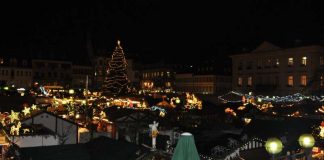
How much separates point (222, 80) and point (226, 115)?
1105 inches

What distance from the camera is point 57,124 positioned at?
21.8 metres

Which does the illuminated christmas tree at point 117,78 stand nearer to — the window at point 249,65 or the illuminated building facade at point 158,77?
the window at point 249,65

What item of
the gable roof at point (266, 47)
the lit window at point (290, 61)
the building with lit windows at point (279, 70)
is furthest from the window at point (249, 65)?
the lit window at point (290, 61)

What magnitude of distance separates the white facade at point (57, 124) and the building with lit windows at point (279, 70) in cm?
2655

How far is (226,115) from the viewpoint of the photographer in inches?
1166

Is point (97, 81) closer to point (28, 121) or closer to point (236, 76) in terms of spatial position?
point (236, 76)

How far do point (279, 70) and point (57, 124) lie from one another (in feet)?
103

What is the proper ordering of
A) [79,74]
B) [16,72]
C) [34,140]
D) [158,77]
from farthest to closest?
[158,77] → [79,74] → [16,72] → [34,140]

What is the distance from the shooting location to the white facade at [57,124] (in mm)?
21414

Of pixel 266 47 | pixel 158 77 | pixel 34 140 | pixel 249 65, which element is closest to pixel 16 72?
pixel 158 77

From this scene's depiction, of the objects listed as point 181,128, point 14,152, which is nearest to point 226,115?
point 181,128

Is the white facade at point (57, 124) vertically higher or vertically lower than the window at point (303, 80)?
lower

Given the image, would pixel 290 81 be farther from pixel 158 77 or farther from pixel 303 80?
pixel 158 77

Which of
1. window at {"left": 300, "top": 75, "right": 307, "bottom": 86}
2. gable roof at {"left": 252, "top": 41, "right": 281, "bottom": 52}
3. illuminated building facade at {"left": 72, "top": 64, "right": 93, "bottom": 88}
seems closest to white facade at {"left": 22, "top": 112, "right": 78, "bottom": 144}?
window at {"left": 300, "top": 75, "right": 307, "bottom": 86}
